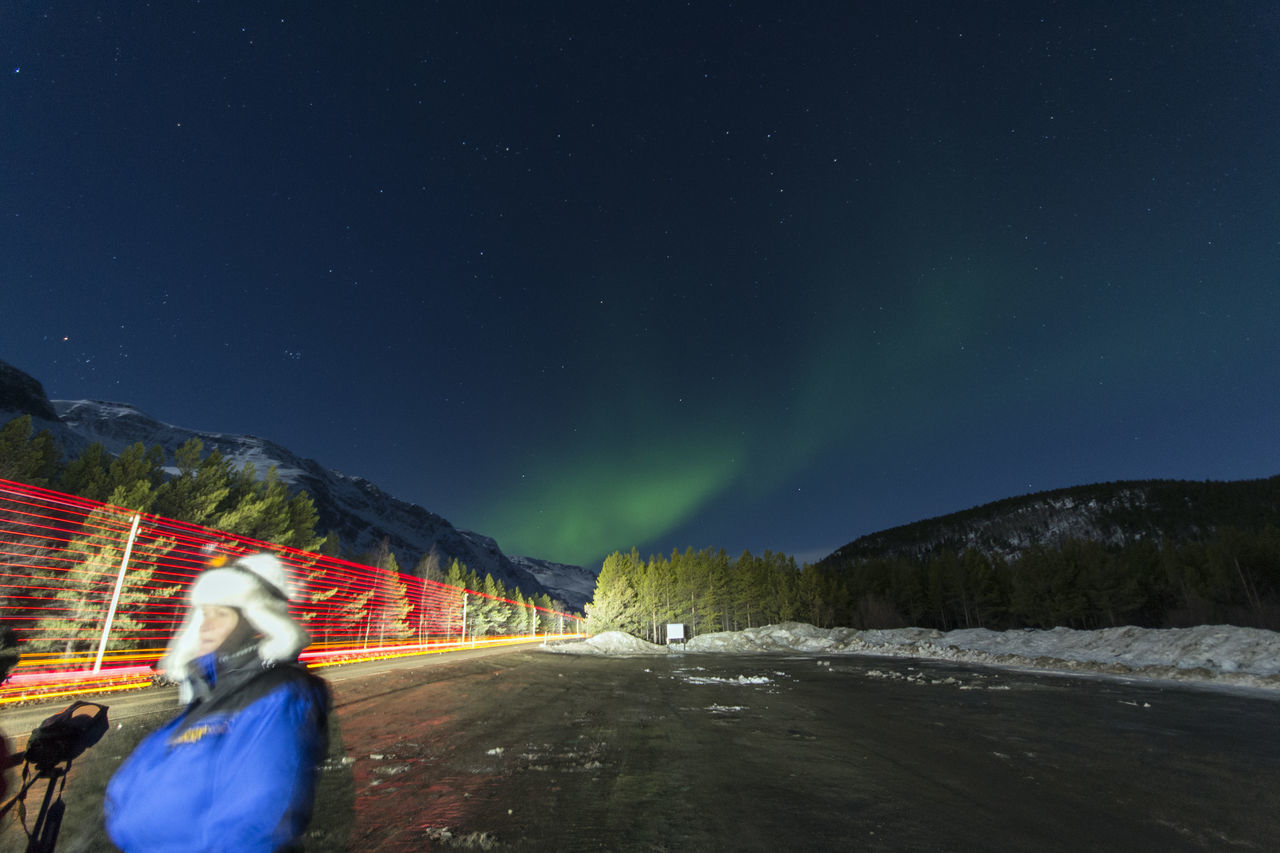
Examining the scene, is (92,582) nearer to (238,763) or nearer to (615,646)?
(238,763)

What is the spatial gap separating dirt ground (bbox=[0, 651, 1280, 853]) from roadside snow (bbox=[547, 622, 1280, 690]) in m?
12.5

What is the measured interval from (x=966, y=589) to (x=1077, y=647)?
4309 cm

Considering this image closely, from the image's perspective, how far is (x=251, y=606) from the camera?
7.71ft

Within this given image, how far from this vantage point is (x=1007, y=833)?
439 centimetres

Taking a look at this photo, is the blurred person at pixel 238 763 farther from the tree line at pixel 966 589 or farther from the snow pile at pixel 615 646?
the tree line at pixel 966 589

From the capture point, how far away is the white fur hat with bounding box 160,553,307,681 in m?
2.27

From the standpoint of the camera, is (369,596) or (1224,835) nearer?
(1224,835)

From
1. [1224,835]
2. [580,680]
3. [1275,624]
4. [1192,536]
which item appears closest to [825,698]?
[580,680]

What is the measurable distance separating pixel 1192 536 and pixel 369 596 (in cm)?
21130

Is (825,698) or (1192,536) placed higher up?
(1192,536)

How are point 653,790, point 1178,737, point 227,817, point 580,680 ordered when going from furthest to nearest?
point 580,680 < point 1178,737 < point 653,790 < point 227,817

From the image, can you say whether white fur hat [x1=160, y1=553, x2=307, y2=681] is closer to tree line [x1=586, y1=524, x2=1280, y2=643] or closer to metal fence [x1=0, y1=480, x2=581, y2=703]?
metal fence [x1=0, y1=480, x2=581, y2=703]

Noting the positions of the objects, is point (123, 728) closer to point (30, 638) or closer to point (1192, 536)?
point (30, 638)

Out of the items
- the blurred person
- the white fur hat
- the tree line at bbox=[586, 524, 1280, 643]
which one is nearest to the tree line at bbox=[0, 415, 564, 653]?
the white fur hat
